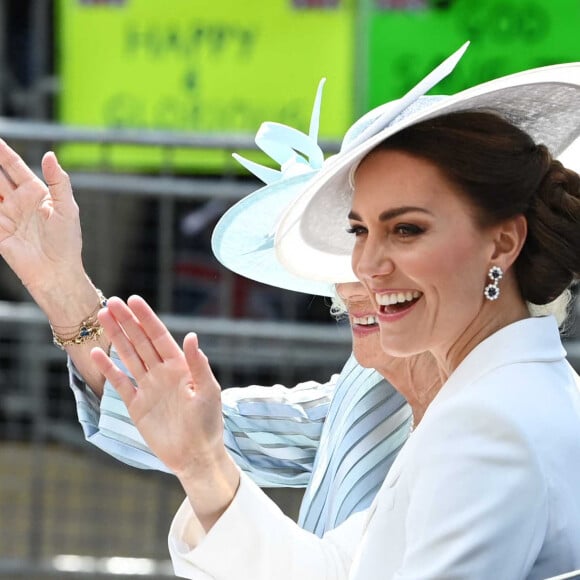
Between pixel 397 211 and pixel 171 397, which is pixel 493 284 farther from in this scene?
pixel 171 397

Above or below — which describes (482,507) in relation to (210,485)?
above

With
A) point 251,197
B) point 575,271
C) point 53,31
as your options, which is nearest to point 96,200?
point 53,31

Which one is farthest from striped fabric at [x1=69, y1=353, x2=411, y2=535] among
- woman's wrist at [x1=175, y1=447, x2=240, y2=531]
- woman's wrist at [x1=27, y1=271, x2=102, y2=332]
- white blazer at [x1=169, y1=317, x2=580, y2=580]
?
white blazer at [x1=169, y1=317, x2=580, y2=580]

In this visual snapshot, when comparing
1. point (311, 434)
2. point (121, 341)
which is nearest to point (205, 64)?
point (311, 434)

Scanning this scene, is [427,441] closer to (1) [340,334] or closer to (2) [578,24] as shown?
(1) [340,334]

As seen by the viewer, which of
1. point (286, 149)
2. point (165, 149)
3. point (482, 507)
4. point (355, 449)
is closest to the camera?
point (482, 507)

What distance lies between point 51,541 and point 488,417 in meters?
4.02

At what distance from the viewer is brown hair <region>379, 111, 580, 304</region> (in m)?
1.96

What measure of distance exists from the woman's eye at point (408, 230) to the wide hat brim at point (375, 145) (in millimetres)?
113

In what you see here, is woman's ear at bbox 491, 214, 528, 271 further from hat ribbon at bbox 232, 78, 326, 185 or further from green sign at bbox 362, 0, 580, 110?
green sign at bbox 362, 0, 580, 110

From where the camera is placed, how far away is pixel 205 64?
6.40 metres

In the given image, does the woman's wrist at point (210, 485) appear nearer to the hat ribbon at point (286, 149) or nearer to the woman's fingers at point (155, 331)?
the woman's fingers at point (155, 331)

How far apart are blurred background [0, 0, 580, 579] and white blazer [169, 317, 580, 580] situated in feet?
10.2

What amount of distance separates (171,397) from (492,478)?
507 millimetres
